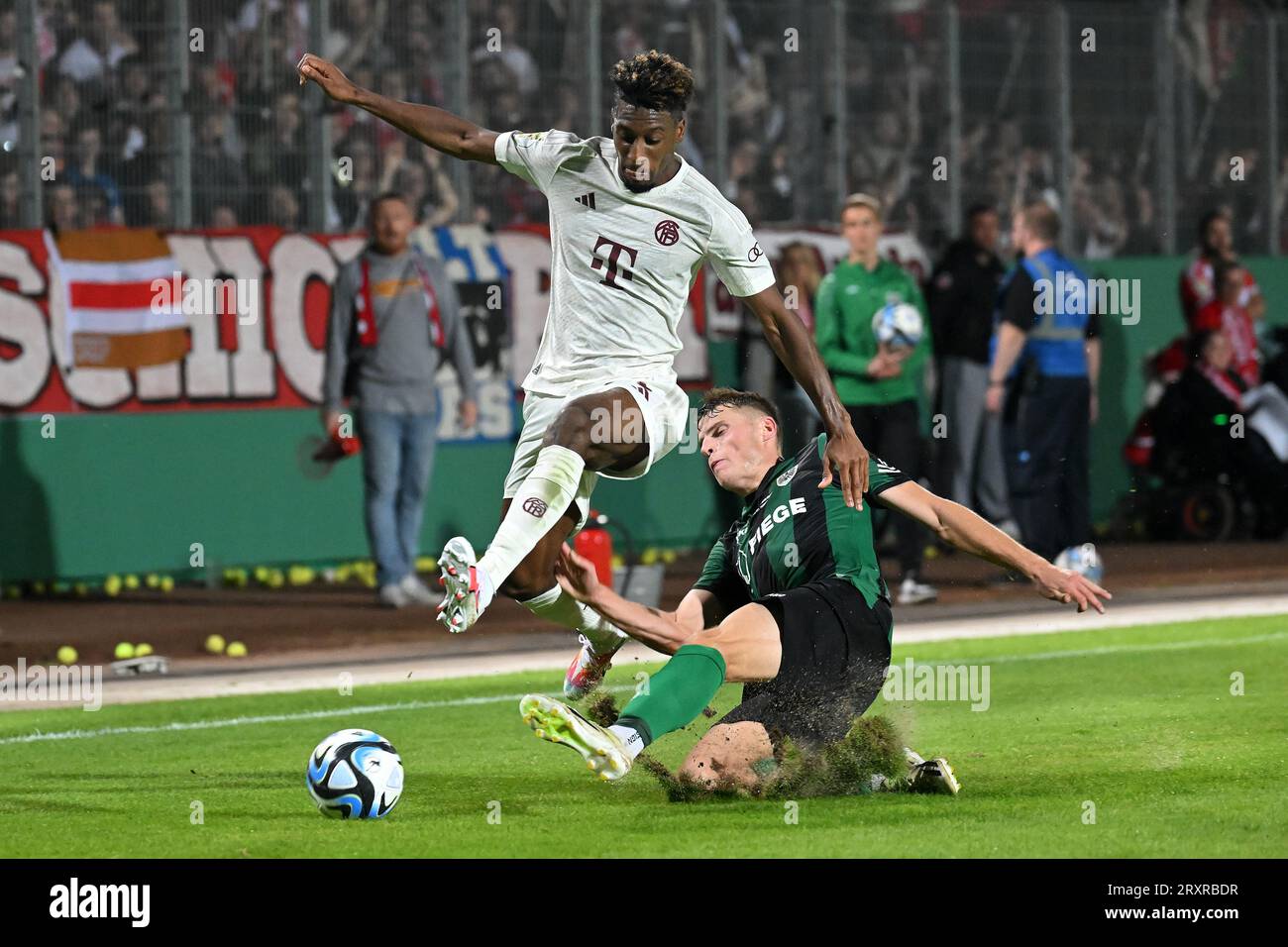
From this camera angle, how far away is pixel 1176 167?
19781 mm

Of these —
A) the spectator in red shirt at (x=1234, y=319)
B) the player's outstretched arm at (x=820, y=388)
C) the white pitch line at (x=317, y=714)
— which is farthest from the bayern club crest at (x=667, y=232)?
the spectator in red shirt at (x=1234, y=319)

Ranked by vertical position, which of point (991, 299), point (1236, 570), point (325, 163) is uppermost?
point (325, 163)

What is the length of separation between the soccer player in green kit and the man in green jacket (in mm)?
5856

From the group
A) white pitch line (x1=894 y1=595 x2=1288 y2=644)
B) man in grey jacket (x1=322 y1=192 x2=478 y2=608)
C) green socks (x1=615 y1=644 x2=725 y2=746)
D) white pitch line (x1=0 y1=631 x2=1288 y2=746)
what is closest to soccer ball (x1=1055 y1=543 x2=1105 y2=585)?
white pitch line (x1=894 y1=595 x2=1288 y2=644)

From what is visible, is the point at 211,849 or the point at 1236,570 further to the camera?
the point at 1236,570

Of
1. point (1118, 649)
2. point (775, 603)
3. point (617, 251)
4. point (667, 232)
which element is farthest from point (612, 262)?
point (1118, 649)

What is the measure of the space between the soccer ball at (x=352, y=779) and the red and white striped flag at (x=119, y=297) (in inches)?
344

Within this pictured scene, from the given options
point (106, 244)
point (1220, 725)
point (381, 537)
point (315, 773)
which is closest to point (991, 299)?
point (381, 537)

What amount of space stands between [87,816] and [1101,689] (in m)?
5.16

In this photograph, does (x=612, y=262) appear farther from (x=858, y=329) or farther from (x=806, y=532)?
(x=858, y=329)

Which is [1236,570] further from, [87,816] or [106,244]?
[87,816]

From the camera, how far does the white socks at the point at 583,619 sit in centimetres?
804

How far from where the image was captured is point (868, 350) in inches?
547

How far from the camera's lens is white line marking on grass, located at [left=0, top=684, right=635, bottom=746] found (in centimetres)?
995
